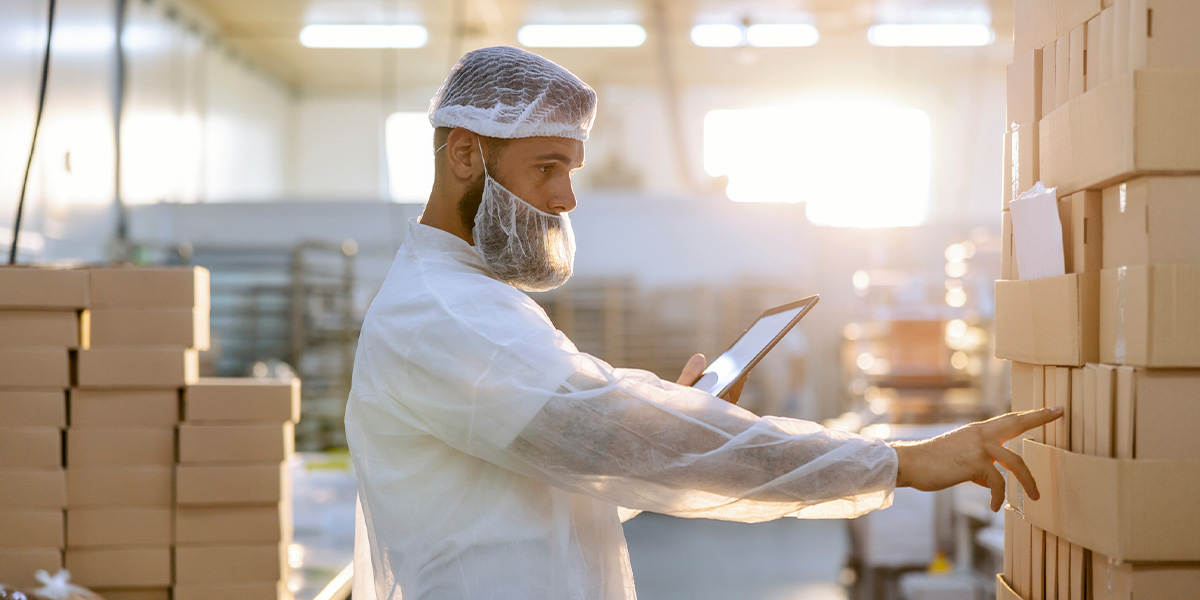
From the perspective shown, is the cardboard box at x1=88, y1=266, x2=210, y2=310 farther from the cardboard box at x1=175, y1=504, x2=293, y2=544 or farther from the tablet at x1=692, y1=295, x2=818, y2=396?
the tablet at x1=692, y1=295, x2=818, y2=396

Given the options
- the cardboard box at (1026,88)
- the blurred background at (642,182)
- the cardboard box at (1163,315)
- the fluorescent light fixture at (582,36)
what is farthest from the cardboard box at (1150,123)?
the fluorescent light fixture at (582,36)

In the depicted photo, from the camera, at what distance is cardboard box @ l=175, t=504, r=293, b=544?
7.07 feet

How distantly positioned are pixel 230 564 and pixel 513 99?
1.54 metres

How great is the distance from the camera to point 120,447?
2.11 meters

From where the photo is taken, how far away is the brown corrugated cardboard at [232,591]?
84.5 inches

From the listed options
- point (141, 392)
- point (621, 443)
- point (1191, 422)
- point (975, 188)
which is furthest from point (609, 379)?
point (975, 188)

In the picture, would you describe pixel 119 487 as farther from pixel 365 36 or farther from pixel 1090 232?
pixel 365 36

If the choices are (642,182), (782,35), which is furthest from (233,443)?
(642,182)

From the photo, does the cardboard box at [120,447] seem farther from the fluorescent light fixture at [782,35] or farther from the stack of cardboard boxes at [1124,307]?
the fluorescent light fixture at [782,35]

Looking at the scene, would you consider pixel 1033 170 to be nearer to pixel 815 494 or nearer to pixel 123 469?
pixel 815 494

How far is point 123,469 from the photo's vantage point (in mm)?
2113

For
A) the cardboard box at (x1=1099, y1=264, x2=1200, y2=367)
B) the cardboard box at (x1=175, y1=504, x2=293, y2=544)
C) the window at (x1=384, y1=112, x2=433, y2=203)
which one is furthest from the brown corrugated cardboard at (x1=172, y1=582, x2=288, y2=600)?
the window at (x1=384, y1=112, x2=433, y2=203)

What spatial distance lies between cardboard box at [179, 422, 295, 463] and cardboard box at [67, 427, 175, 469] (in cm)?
5

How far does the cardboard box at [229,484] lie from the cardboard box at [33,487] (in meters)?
0.26
